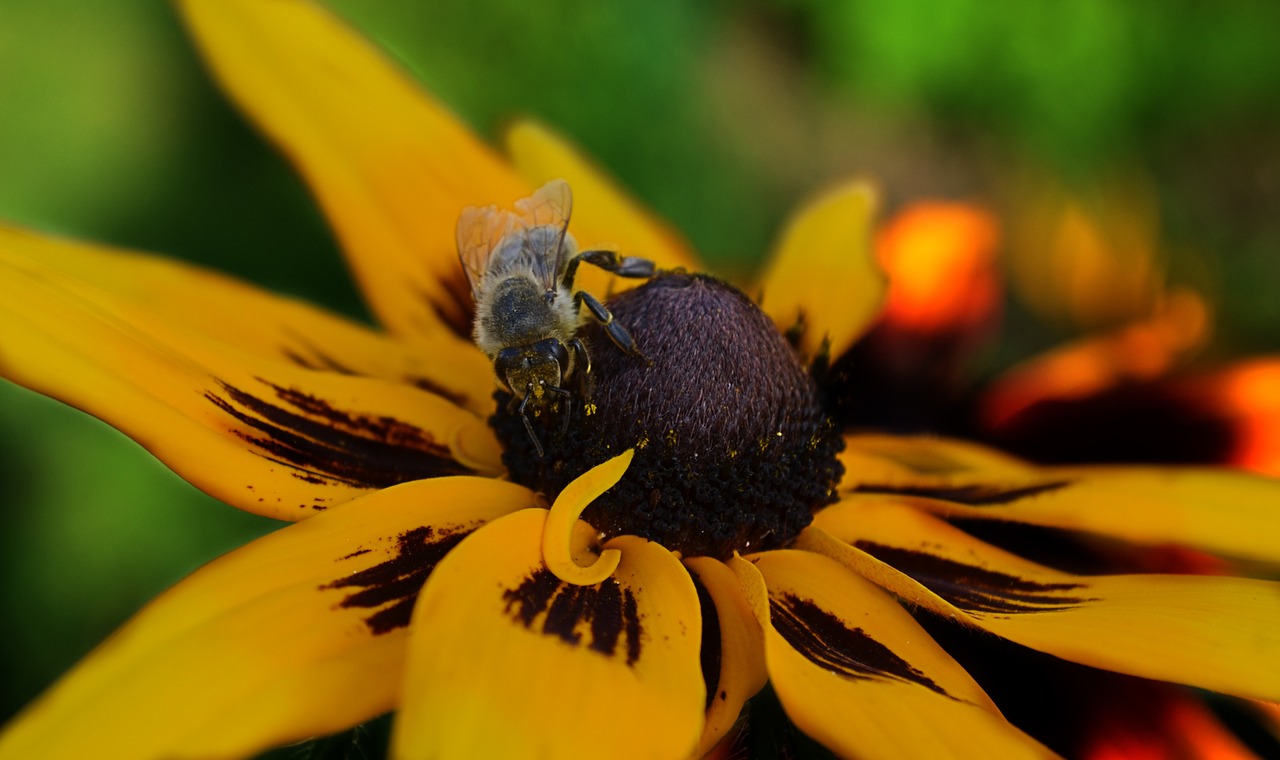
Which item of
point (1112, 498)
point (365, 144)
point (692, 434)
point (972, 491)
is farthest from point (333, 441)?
point (1112, 498)

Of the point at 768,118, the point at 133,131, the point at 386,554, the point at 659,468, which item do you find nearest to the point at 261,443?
the point at 386,554

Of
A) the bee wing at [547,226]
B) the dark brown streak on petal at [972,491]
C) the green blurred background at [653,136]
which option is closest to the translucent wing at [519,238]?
the bee wing at [547,226]

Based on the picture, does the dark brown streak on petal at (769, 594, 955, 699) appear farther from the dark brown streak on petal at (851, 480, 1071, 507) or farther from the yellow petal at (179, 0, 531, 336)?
the yellow petal at (179, 0, 531, 336)

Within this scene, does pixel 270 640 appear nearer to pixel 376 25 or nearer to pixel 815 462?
pixel 815 462

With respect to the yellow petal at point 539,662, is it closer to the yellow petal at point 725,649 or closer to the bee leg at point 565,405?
the yellow petal at point 725,649

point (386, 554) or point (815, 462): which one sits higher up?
point (815, 462)

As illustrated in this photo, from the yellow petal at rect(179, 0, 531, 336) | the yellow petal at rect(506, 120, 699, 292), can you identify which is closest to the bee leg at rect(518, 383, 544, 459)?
the yellow petal at rect(179, 0, 531, 336)
